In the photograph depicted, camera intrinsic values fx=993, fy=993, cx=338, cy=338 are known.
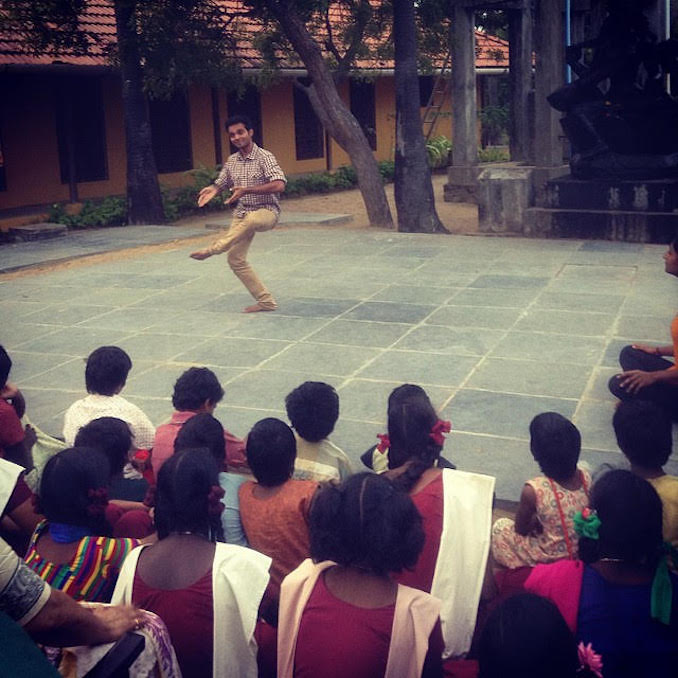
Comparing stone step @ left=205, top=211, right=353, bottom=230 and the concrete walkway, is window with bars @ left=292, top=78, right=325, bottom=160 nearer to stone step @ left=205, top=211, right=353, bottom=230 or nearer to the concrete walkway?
stone step @ left=205, top=211, right=353, bottom=230

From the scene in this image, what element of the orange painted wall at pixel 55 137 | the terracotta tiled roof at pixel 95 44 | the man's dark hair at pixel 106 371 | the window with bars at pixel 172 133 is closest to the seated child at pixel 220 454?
the man's dark hair at pixel 106 371

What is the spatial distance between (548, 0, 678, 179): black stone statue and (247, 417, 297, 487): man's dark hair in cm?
962

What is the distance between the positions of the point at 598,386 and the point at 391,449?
2.79m

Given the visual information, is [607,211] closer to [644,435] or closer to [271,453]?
[644,435]

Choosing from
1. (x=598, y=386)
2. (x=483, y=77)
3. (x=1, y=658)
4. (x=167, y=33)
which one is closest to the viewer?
(x=1, y=658)

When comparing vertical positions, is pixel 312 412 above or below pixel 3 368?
below

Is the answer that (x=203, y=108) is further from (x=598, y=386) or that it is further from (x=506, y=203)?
(x=598, y=386)

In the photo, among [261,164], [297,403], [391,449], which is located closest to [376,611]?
[391,449]

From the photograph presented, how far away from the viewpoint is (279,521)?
3377mm

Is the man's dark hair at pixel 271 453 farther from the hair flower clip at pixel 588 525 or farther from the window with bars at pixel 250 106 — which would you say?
the window with bars at pixel 250 106

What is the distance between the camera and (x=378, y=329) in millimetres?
7707

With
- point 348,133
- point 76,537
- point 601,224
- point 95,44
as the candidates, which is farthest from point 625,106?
point 76,537

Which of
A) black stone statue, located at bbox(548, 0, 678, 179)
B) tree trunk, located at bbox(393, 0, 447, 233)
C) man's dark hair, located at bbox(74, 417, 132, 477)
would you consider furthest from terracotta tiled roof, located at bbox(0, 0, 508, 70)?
man's dark hair, located at bbox(74, 417, 132, 477)

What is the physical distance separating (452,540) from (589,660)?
84 centimetres
